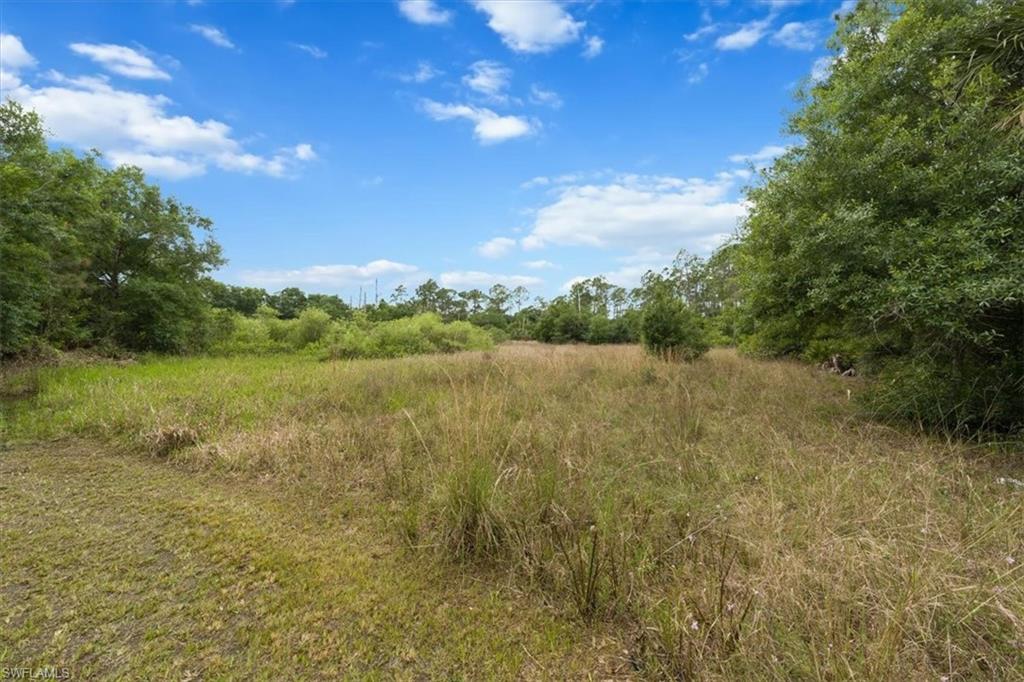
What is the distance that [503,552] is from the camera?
7.65ft

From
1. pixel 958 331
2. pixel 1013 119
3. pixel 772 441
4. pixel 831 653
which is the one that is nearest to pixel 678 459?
pixel 772 441

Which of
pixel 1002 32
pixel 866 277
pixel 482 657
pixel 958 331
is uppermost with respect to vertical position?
pixel 1002 32

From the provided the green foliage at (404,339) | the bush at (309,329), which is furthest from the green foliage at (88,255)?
the green foliage at (404,339)

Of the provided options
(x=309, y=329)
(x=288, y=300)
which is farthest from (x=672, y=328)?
(x=288, y=300)

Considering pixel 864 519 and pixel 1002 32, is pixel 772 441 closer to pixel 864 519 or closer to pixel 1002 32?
pixel 864 519

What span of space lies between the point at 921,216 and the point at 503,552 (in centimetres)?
547

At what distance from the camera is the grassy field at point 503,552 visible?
5.11 ft

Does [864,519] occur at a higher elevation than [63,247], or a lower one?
lower

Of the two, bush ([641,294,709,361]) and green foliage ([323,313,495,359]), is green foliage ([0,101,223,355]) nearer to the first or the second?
green foliage ([323,313,495,359])

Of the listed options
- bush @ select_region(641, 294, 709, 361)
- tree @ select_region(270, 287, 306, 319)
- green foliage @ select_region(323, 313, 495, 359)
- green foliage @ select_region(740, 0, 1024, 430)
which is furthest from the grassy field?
tree @ select_region(270, 287, 306, 319)

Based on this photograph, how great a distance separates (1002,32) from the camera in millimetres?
4508

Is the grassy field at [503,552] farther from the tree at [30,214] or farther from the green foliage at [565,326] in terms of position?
the green foliage at [565,326]

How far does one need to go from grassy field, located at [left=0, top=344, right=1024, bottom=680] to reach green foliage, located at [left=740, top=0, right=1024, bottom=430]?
3.27 ft

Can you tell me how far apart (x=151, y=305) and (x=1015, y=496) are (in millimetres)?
19426
